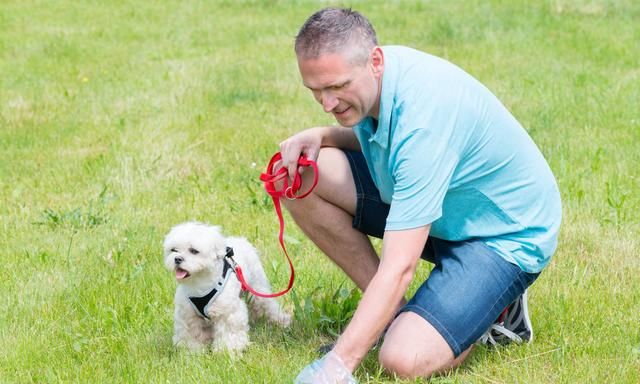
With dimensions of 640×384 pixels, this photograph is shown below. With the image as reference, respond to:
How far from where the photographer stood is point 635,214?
5945 millimetres

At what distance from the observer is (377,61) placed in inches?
151

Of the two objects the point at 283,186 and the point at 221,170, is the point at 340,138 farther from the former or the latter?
the point at 221,170

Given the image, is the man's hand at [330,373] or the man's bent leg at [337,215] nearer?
the man's hand at [330,373]

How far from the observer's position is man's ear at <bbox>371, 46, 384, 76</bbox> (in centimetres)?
381

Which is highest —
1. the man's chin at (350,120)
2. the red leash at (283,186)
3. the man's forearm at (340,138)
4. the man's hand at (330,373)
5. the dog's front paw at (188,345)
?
the man's chin at (350,120)

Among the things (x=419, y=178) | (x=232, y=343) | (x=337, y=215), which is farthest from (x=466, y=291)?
(x=232, y=343)

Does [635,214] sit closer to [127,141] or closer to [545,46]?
[127,141]

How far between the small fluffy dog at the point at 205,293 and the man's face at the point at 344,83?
946mm

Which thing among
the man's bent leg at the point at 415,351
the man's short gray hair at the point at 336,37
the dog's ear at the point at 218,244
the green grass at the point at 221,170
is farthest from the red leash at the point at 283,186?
the man's short gray hair at the point at 336,37

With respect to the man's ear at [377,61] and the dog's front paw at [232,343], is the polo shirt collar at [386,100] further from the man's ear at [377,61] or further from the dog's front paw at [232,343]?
the dog's front paw at [232,343]

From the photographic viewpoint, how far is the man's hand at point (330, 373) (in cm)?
371

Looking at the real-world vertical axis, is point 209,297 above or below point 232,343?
above

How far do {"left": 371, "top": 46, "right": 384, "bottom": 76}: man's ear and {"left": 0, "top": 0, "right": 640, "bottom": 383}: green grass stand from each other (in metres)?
1.25

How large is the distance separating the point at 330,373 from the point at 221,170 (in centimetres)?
372
